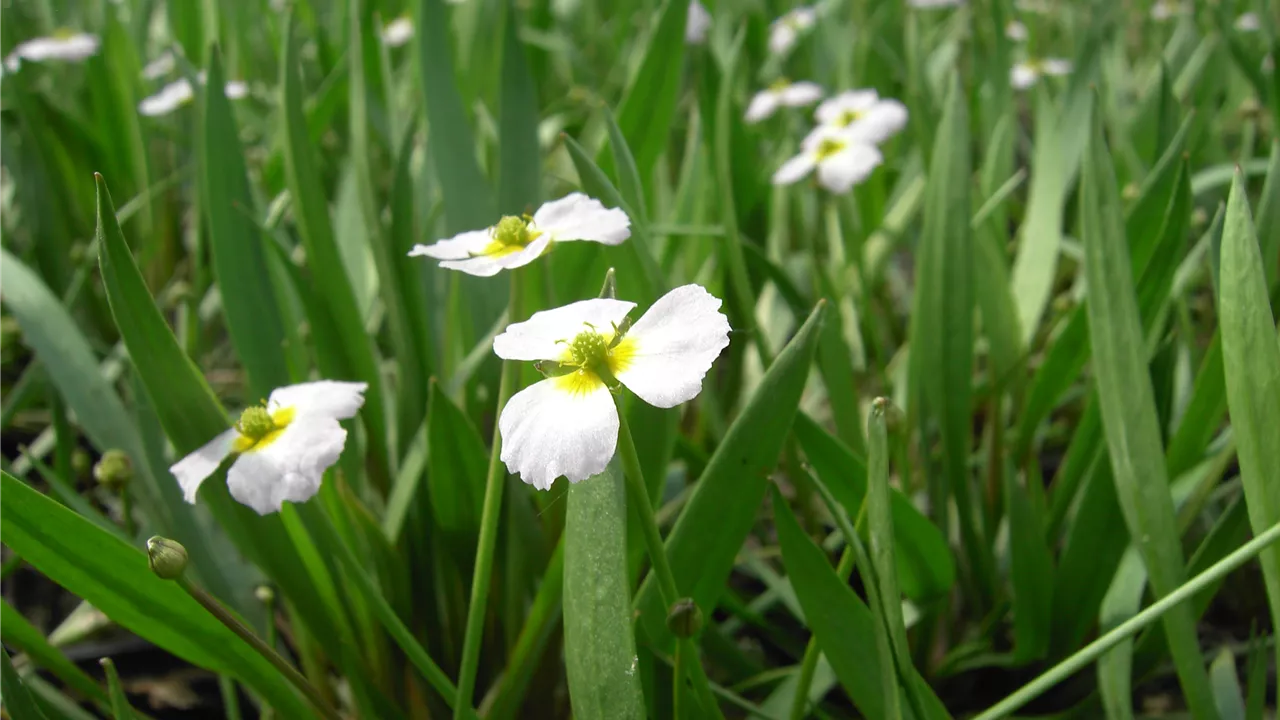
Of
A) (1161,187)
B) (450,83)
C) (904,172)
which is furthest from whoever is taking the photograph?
(904,172)

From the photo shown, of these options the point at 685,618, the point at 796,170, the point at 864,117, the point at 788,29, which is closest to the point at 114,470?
the point at 685,618

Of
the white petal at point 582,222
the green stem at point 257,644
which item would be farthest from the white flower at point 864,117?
the green stem at point 257,644

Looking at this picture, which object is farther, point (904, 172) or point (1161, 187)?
point (904, 172)

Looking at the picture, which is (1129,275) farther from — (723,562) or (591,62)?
(591,62)

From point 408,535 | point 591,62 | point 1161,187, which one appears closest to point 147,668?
point 408,535

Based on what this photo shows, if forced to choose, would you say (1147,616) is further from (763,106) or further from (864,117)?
(763,106)

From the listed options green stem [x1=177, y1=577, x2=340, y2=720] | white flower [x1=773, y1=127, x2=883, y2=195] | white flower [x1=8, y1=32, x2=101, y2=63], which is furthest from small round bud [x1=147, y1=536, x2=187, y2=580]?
white flower [x1=8, y1=32, x2=101, y2=63]

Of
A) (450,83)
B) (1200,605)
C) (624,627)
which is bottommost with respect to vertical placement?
(1200,605)

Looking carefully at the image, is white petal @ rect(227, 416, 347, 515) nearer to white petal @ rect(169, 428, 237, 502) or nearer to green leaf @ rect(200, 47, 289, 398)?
white petal @ rect(169, 428, 237, 502)
